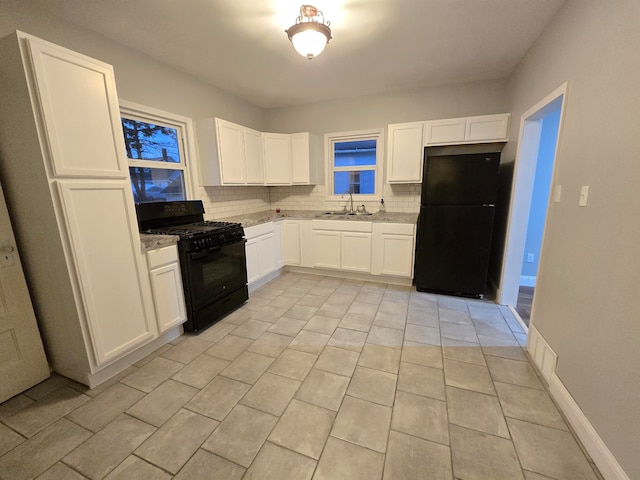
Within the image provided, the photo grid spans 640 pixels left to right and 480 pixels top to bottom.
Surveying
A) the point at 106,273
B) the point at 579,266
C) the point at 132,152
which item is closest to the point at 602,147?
the point at 579,266

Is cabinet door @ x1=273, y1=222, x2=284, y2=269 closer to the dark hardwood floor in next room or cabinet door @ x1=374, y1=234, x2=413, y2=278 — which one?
cabinet door @ x1=374, y1=234, x2=413, y2=278

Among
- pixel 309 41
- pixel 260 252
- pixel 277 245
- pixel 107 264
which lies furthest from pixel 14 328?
pixel 309 41

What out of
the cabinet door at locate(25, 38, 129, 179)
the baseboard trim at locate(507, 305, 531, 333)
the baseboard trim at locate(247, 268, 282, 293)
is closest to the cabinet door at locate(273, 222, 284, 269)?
the baseboard trim at locate(247, 268, 282, 293)

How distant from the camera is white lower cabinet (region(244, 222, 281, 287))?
3.23 metres

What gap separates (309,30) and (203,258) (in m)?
2.00

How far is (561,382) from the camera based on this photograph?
1590 millimetres

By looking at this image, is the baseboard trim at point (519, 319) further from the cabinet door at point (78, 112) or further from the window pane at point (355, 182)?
the cabinet door at point (78, 112)

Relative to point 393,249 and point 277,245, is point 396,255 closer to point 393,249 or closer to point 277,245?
point 393,249

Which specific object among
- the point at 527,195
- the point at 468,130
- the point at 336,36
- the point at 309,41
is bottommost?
the point at 527,195

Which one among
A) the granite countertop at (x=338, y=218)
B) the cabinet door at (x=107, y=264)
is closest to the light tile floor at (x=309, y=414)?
the cabinet door at (x=107, y=264)

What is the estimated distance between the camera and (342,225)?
144 inches

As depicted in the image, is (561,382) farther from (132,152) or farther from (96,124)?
(132,152)

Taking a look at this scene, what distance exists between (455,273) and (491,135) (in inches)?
66.3

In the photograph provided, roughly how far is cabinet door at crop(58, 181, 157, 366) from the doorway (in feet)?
9.93
